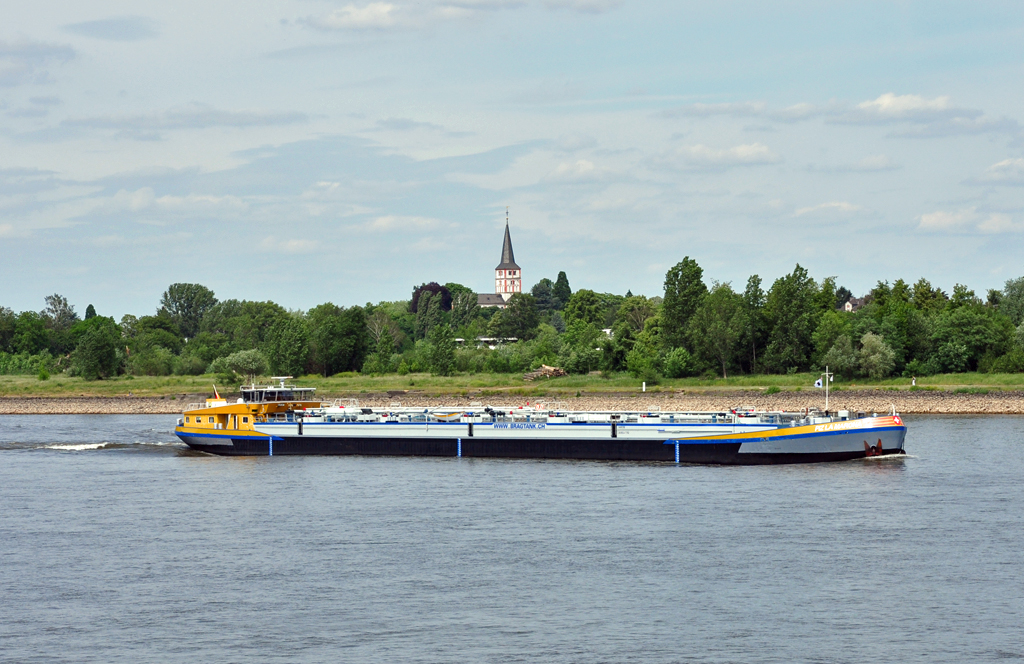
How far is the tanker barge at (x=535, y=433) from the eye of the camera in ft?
213

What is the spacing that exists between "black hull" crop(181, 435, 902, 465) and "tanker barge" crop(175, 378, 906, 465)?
66mm

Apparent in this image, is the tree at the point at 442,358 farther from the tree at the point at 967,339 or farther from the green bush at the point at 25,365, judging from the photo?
the green bush at the point at 25,365

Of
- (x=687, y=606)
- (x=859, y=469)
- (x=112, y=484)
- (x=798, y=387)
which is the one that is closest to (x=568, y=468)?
(x=859, y=469)

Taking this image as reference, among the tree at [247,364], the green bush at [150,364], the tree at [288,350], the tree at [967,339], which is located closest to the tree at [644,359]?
the tree at [967,339]

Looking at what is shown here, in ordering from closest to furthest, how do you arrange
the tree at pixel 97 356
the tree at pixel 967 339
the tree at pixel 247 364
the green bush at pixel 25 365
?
the tree at pixel 967 339 → the tree at pixel 97 356 → the tree at pixel 247 364 → the green bush at pixel 25 365

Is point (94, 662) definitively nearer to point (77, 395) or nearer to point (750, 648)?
point (750, 648)

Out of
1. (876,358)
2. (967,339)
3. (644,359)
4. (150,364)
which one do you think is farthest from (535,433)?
(150,364)

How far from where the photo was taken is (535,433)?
71250 millimetres

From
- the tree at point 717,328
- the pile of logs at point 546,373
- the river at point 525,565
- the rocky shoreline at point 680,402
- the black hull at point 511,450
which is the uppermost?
the tree at point 717,328

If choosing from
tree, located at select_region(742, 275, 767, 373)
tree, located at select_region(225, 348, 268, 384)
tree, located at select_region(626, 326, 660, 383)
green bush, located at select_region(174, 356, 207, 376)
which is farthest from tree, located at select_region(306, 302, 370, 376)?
tree, located at select_region(742, 275, 767, 373)

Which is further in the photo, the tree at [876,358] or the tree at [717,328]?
the tree at [717,328]

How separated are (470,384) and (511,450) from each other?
2192 inches

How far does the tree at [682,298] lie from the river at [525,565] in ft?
205

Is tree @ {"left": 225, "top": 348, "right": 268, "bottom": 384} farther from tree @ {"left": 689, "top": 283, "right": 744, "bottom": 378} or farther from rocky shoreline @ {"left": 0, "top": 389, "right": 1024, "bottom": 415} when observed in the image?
tree @ {"left": 689, "top": 283, "right": 744, "bottom": 378}
